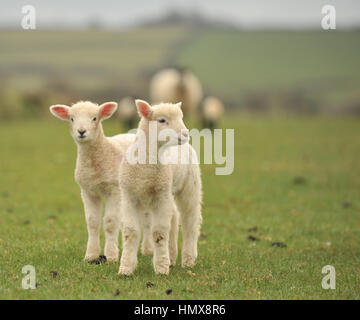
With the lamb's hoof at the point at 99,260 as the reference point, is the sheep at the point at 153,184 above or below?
above

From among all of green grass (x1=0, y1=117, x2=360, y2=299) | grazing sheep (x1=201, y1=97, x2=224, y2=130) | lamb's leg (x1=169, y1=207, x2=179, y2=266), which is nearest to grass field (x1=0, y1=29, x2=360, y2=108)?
grazing sheep (x1=201, y1=97, x2=224, y2=130)

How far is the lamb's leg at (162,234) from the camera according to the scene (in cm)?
690

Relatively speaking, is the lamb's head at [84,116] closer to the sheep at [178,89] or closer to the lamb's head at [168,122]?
the lamb's head at [168,122]

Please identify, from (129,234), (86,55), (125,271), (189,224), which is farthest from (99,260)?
(86,55)

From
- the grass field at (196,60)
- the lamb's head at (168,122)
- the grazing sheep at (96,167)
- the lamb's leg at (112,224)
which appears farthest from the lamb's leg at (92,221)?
the grass field at (196,60)

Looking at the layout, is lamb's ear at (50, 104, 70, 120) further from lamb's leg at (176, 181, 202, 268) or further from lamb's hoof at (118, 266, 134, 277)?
lamb's hoof at (118, 266, 134, 277)

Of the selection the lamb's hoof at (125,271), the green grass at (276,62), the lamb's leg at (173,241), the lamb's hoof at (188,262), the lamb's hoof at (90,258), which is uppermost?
the green grass at (276,62)

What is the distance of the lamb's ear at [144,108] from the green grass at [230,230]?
1952mm

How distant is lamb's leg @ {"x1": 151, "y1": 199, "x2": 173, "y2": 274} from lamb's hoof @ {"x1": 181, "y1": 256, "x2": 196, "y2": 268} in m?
0.58

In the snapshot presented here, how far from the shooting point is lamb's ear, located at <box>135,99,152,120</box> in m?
6.64

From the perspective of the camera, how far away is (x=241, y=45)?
6450cm

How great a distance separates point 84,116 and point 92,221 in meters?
1.43

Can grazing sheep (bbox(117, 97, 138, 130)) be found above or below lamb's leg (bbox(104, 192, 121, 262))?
above
